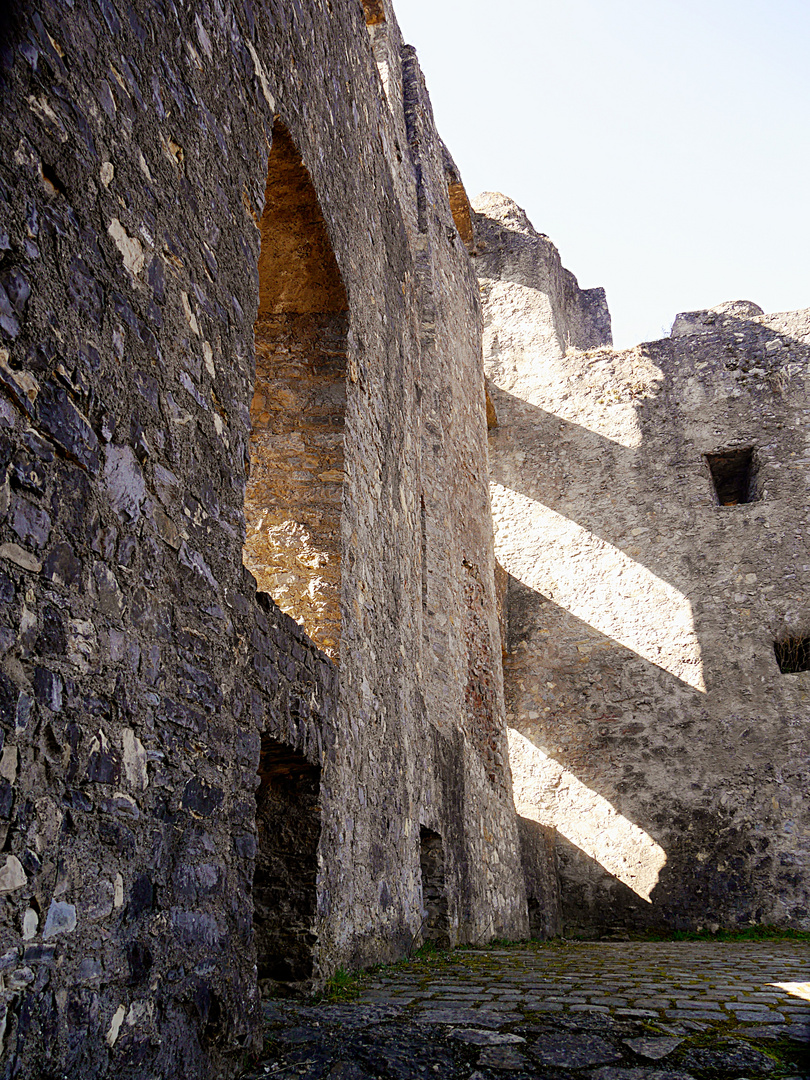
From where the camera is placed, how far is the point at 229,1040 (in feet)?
6.95

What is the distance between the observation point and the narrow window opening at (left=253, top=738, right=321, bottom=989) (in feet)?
10.7

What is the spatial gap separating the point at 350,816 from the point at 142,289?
259cm

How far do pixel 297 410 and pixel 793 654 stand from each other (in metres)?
7.63

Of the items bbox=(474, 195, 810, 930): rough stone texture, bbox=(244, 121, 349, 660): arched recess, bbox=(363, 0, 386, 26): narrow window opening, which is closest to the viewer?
bbox=(244, 121, 349, 660): arched recess

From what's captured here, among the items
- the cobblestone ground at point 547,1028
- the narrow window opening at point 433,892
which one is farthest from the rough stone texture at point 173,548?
the narrow window opening at point 433,892

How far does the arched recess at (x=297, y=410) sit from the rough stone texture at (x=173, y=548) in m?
0.02

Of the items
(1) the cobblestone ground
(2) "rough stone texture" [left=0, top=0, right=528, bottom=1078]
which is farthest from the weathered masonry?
(1) the cobblestone ground

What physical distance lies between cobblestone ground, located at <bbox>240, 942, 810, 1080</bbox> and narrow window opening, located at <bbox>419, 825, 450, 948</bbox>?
114cm

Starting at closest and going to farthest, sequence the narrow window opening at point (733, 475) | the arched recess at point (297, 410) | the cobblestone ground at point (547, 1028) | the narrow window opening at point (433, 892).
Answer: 1. the cobblestone ground at point (547, 1028)
2. the arched recess at point (297, 410)
3. the narrow window opening at point (433, 892)
4. the narrow window opening at point (733, 475)

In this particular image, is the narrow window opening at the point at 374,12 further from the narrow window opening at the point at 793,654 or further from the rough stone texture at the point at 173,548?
the narrow window opening at the point at 793,654

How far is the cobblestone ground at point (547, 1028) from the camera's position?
6.97 ft

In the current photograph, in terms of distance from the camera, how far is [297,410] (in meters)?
4.45

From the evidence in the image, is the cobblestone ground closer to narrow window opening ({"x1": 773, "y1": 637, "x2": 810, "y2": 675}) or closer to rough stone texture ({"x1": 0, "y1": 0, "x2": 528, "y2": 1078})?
rough stone texture ({"x1": 0, "y1": 0, "x2": 528, "y2": 1078})

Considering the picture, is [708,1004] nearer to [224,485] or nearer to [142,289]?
[224,485]
